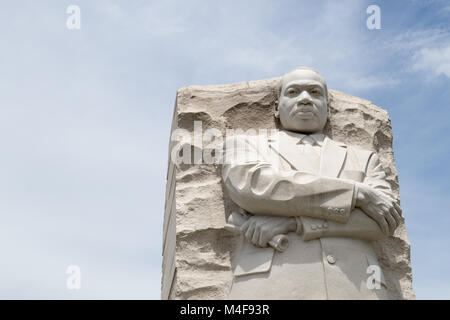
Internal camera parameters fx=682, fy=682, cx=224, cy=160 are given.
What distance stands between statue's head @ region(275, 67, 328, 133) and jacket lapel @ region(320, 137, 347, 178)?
24 centimetres

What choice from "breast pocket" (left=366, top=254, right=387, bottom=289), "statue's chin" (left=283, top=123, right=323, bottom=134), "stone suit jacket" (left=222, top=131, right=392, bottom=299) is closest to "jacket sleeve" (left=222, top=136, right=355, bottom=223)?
"stone suit jacket" (left=222, top=131, right=392, bottom=299)

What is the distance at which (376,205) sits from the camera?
568 cm

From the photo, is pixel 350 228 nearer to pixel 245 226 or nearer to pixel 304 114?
pixel 245 226

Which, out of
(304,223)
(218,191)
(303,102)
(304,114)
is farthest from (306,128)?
(304,223)

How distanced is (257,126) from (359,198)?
57.7 inches

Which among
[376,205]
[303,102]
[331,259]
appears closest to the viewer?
[331,259]

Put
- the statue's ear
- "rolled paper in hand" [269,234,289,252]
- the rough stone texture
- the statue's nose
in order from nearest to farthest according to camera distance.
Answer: "rolled paper in hand" [269,234,289,252] → the rough stone texture → the statue's nose → the statue's ear

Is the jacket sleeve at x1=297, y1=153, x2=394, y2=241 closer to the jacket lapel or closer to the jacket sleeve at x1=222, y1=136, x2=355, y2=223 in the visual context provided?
the jacket sleeve at x1=222, y1=136, x2=355, y2=223

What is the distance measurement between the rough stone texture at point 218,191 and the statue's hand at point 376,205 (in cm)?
55

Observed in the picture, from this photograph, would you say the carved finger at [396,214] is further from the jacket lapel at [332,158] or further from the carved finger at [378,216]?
the jacket lapel at [332,158]

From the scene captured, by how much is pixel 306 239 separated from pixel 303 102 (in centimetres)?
142

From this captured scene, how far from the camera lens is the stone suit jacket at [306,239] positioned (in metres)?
5.41

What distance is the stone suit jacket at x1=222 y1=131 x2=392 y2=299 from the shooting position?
17.7 feet
